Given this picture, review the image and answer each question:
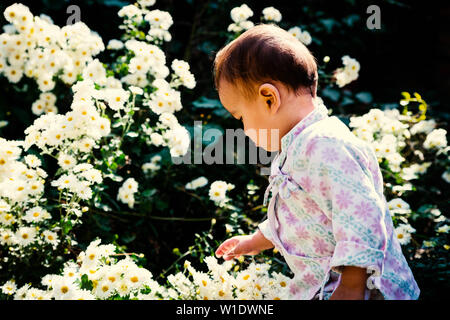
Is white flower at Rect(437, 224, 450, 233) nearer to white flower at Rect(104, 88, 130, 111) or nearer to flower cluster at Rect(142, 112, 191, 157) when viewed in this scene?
flower cluster at Rect(142, 112, 191, 157)

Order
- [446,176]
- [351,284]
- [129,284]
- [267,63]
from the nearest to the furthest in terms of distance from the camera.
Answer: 1. [351,284]
2. [267,63]
3. [129,284]
4. [446,176]

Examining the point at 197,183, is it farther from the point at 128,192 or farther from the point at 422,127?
the point at 422,127

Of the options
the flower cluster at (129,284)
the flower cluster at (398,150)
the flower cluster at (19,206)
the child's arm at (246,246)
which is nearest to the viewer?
the flower cluster at (129,284)

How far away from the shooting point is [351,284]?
112 centimetres

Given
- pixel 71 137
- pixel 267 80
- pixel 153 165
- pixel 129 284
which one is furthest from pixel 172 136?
pixel 267 80

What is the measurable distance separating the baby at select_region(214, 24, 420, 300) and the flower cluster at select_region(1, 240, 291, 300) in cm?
22

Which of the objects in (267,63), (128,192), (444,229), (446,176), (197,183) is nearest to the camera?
(267,63)

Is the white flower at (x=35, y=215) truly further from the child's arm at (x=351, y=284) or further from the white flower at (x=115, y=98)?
the child's arm at (x=351, y=284)

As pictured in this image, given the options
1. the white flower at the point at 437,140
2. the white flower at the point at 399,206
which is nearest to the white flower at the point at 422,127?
the white flower at the point at 437,140

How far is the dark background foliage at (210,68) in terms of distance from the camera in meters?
2.37

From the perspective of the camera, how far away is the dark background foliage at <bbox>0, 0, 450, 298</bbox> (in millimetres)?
2369

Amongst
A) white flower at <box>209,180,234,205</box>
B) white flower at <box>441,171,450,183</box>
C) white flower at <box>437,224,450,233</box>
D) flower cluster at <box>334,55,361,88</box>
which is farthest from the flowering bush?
white flower at <box>441,171,450,183</box>

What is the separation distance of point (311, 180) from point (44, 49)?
177 cm
